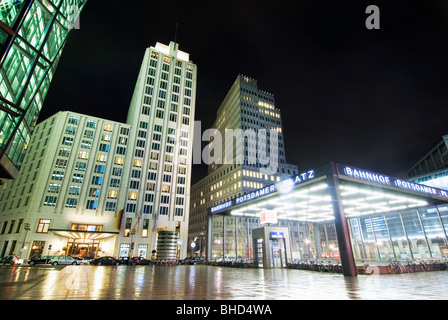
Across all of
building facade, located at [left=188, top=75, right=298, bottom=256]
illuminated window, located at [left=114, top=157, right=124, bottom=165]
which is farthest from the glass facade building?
building facade, located at [left=188, top=75, right=298, bottom=256]

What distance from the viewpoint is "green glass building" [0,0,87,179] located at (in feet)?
42.6

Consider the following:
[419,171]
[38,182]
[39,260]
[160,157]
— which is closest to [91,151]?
[38,182]

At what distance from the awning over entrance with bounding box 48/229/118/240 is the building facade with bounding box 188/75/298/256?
38663 millimetres

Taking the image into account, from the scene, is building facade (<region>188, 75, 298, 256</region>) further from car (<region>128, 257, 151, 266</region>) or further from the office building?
car (<region>128, 257, 151, 266</region>)

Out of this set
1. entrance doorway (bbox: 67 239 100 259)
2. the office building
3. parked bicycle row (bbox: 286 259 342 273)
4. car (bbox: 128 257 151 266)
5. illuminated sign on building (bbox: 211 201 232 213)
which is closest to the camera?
parked bicycle row (bbox: 286 259 342 273)

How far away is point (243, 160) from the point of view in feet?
309

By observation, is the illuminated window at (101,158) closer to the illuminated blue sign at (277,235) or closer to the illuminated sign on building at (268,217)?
the illuminated sign on building at (268,217)

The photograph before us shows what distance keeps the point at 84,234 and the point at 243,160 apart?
60218mm

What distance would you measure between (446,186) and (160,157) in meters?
69.1

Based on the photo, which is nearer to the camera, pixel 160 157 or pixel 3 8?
pixel 3 8

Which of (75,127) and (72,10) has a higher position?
(75,127)
